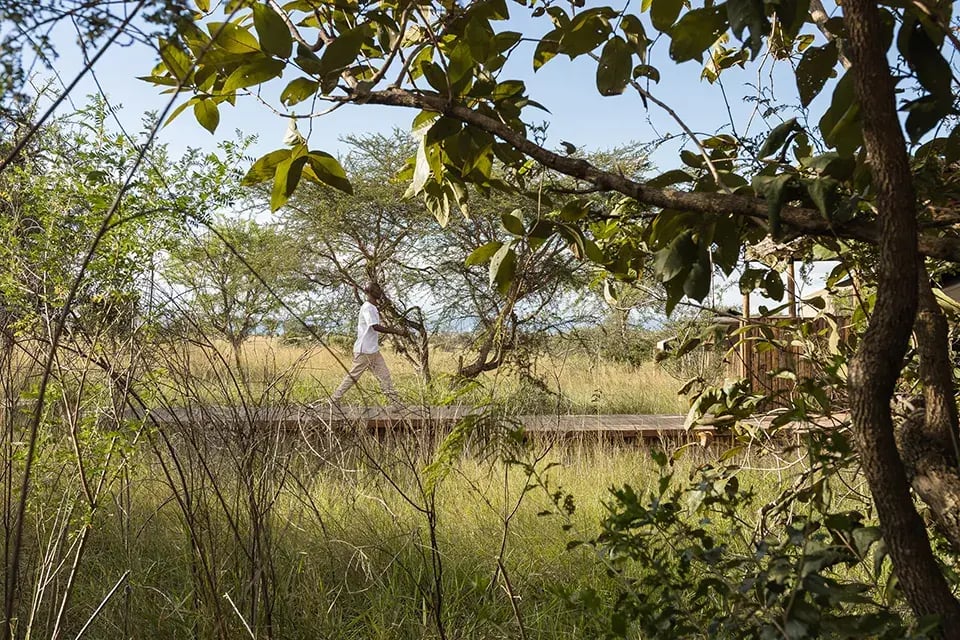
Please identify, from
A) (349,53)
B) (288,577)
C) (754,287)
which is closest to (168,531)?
(288,577)

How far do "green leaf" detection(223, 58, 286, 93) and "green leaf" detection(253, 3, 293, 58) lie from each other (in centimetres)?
2

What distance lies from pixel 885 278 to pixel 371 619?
169 centimetres

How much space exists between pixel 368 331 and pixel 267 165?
241 inches

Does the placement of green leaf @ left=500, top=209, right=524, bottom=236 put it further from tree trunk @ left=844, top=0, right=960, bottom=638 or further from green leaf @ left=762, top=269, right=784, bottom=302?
green leaf @ left=762, top=269, right=784, bottom=302

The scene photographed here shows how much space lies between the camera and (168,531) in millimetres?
2859

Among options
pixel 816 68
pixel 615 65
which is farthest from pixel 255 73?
pixel 816 68

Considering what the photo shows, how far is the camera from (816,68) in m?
0.89

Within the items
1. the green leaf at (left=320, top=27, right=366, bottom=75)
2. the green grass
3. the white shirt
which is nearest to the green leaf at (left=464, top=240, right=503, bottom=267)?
the green leaf at (left=320, top=27, right=366, bottom=75)

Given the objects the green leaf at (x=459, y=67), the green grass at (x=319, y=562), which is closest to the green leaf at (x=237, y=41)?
the green leaf at (x=459, y=67)

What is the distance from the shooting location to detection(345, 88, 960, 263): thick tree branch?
0.71m

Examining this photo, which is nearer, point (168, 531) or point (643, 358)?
point (168, 531)

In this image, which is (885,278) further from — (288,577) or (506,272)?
(288,577)

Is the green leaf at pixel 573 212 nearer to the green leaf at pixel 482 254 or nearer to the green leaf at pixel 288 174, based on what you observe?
the green leaf at pixel 482 254

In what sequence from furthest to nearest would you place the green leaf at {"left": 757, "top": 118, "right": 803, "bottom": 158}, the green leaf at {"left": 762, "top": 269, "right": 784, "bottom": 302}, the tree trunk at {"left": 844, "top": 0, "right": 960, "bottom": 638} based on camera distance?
the green leaf at {"left": 762, "top": 269, "right": 784, "bottom": 302} → the green leaf at {"left": 757, "top": 118, "right": 803, "bottom": 158} → the tree trunk at {"left": 844, "top": 0, "right": 960, "bottom": 638}
